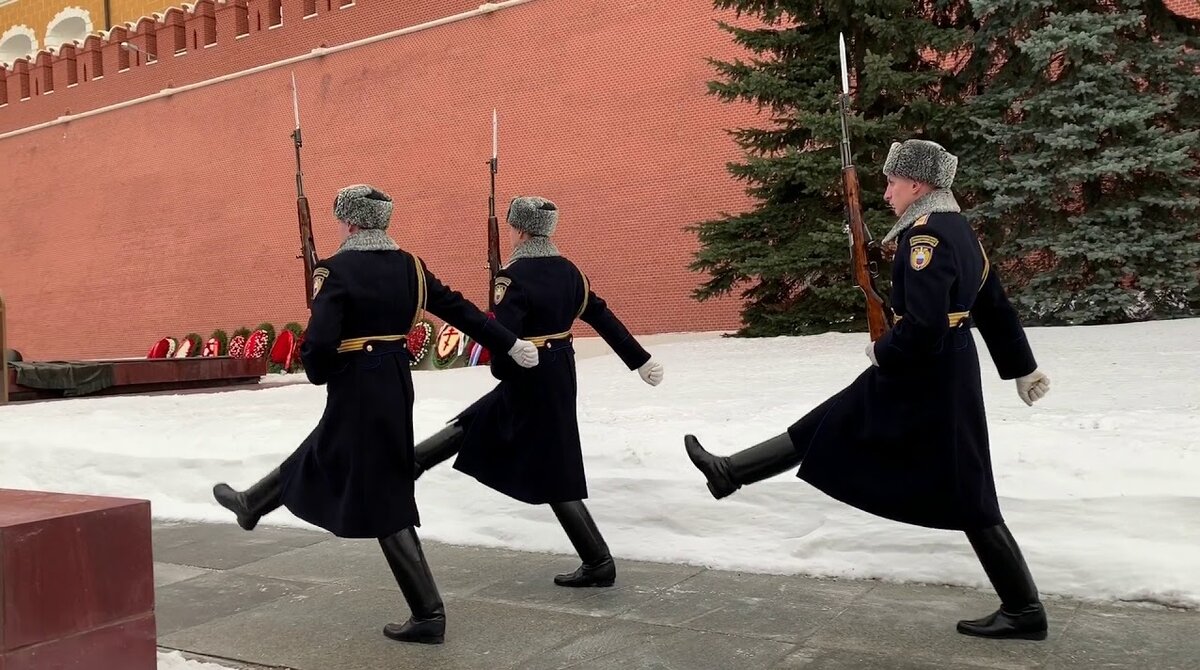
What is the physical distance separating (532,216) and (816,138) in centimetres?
644

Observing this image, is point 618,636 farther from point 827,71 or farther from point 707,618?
point 827,71

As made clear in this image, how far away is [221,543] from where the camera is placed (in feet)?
16.5

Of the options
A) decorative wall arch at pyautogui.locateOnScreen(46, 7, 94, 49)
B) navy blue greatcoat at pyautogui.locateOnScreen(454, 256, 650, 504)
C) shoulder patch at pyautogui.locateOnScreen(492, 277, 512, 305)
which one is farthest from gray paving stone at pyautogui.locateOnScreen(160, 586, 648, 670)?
decorative wall arch at pyautogui.locateOnScreen(46, 7, 94, 49)

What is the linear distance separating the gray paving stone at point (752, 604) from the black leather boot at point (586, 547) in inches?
9.8

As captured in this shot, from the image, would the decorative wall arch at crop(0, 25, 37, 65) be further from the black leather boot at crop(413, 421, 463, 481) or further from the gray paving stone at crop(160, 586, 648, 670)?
the gray paving stone at crop(160, 586, 648, 670)

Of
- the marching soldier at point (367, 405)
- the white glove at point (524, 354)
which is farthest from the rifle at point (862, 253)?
the marching soldier at point (367, 405)

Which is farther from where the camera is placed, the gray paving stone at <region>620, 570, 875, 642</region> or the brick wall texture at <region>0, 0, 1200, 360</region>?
the brick wall texture at <region>0, 0, 1200, 360</region>

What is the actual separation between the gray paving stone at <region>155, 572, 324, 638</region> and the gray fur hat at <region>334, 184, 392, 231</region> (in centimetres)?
152

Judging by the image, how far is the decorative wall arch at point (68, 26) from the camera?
27.2m

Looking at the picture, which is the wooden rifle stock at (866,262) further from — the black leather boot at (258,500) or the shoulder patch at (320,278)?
the black leather boot at (258,500)

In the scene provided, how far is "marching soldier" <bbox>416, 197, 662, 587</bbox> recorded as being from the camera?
3.74 m

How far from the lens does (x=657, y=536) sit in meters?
4.38

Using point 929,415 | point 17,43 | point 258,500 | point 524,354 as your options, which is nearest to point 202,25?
point 17,43

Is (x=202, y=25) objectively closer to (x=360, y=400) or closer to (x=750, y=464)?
(x=360, y=400)
